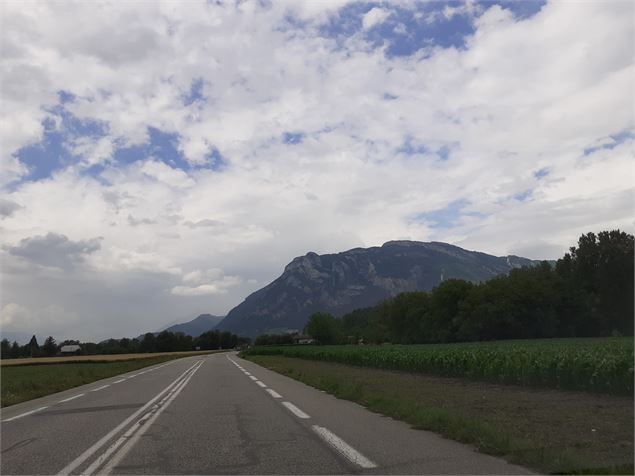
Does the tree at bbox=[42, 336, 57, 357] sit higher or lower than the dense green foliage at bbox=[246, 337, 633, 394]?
higher

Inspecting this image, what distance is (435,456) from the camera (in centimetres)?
759

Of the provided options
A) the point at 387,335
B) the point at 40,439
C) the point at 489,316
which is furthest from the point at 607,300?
the point at 387,335

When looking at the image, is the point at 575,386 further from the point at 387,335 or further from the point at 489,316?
the point at 387,335

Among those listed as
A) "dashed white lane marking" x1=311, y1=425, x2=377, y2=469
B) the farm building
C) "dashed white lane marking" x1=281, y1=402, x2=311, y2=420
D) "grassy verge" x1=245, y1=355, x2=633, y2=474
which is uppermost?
the farm building

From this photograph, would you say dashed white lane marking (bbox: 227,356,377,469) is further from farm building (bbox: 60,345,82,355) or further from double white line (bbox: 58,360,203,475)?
farm building (bbox: 60,345,82,355)

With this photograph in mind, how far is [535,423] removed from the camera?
1056 cm

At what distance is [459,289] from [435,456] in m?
99.1

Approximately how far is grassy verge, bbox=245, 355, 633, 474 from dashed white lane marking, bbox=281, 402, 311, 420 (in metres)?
1.80

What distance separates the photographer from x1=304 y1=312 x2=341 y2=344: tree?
505ft

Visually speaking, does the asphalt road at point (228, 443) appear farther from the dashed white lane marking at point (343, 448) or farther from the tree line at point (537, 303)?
the tree line at point (537, 303)

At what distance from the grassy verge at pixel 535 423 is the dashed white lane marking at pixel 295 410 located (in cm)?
180

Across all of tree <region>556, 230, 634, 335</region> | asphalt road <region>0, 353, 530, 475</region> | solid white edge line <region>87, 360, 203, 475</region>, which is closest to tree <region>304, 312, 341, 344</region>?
tree <region>556, 230, 634, 335</region>

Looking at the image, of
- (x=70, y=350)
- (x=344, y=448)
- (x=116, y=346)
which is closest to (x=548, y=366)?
(x=344, y=448)

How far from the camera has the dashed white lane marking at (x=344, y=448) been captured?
716cm
